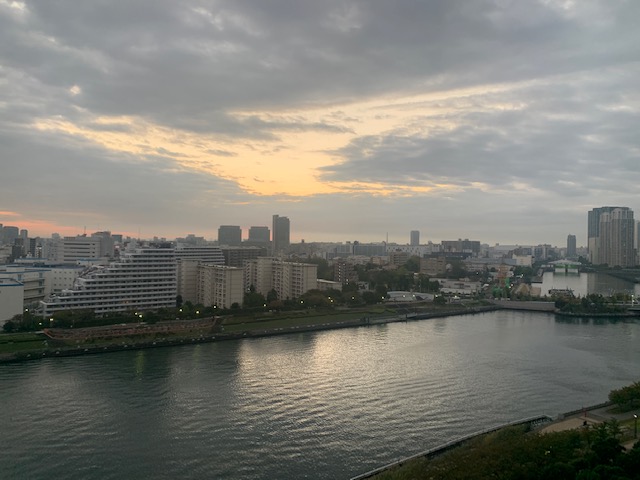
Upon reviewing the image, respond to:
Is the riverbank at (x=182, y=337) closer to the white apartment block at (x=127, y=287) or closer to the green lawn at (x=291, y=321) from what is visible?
the green lawn at (x=291, y=321)

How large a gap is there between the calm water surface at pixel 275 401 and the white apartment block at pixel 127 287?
319 cm

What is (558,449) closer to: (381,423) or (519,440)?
(519,440)

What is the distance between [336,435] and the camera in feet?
18.3

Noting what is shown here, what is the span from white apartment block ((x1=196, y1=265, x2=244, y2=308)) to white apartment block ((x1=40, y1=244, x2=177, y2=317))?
1.25 metres

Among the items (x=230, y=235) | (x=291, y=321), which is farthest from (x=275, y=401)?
(x=230, y=235)

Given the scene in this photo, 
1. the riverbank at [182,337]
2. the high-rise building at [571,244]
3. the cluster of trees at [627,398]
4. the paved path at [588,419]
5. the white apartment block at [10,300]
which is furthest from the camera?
the high-rise building at [571,244]

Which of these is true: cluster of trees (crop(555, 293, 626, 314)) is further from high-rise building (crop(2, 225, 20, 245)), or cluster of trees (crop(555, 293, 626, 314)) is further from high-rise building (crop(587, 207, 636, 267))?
high-rise building (crop(2, 225, 20, 245))

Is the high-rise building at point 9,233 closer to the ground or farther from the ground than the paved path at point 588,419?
farther from the ground

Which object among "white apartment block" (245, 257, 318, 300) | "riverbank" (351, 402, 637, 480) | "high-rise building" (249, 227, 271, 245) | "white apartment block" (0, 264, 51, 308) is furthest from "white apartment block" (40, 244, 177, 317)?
"high-rise building" (249, 227, 271, 245)

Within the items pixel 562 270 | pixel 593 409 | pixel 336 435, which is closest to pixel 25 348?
pixel 336 435

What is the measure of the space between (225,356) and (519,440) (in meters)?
5.94

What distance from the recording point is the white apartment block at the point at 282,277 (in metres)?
16.7

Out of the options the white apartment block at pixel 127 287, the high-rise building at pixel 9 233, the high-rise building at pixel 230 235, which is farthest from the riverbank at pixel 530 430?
the high-rise building at pixel 9 233

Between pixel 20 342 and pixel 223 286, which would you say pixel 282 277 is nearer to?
pixel 223 286
